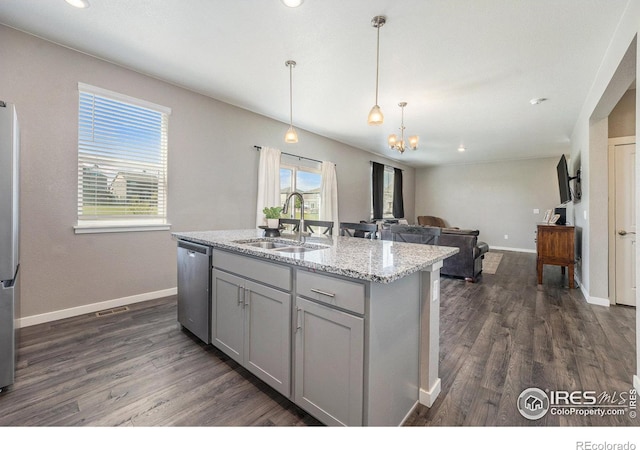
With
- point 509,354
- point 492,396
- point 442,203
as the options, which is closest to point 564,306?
point 509,354

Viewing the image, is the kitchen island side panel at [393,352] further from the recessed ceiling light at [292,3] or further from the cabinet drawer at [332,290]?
the recessed ceiling light at [292,3]

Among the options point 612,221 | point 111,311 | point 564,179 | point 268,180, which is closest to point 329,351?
point 111,311

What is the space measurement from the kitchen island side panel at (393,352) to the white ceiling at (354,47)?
217 centimetres

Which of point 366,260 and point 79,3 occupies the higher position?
point 79,3

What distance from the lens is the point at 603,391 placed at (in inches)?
72.0

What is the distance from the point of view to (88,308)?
3.05m

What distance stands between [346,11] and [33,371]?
348 cm

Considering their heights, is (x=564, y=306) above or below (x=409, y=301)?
below

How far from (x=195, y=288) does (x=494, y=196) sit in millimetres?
8967

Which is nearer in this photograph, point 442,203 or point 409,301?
point 409,301

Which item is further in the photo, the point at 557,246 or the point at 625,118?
the point at 557,246

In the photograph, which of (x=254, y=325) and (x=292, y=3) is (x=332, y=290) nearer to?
(x=254, y=325)

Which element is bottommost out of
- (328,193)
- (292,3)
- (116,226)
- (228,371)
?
(228,371)
